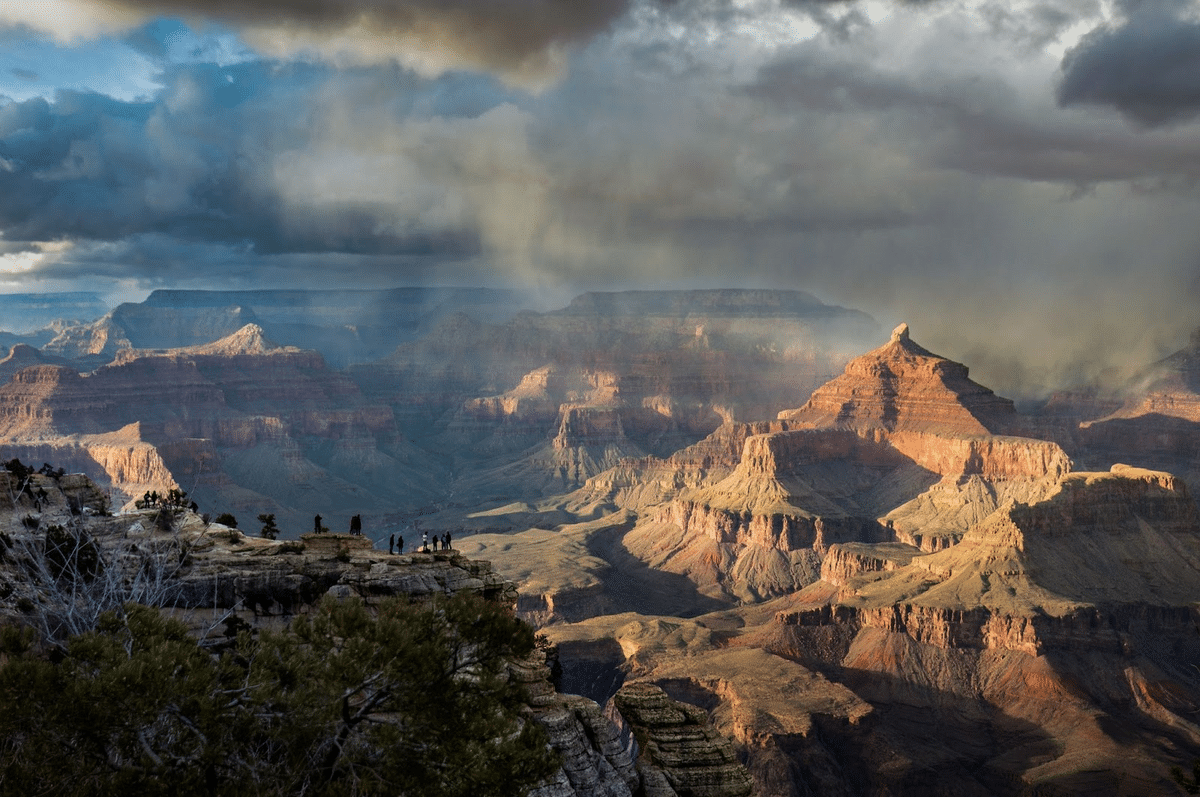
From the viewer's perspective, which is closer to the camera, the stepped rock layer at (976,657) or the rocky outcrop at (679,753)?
the rocky outcrop at (679,753)

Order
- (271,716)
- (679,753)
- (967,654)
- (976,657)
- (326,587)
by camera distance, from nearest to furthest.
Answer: (271,716), (679,753), (326,587), (976,657), (967,654)

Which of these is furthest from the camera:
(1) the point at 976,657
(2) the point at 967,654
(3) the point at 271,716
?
(2) the point at 967,654

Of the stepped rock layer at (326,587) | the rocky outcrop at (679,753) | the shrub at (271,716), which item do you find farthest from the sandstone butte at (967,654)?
the shrub at (271,716)

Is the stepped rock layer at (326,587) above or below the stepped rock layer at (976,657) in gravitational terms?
above

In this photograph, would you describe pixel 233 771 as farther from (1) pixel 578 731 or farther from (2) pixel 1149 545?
(2) pixel 1149 545

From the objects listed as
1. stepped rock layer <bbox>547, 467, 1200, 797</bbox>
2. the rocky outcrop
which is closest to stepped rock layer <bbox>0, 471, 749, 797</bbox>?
the rocky outcrop

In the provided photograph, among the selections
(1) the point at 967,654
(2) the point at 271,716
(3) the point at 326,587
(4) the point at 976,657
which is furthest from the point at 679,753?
(4) the point at 976,657

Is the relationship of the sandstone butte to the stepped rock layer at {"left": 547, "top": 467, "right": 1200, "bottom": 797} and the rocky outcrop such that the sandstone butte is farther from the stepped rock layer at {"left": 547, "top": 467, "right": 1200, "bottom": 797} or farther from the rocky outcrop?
the rocky outcrop

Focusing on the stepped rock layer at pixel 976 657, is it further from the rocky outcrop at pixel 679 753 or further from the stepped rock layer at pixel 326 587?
the stepped rock layer at pixel 326 587

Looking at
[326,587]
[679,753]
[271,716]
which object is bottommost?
[679,753]

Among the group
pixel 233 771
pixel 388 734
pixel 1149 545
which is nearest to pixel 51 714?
pixel 233 771

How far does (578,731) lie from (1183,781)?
34289 millimetres

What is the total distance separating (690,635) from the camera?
15850cm

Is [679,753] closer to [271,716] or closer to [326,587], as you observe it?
[326,587]
